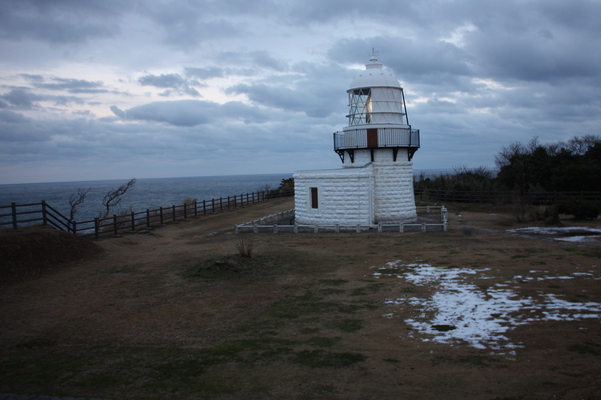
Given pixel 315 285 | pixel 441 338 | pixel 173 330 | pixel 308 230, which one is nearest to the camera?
pixel 441 338

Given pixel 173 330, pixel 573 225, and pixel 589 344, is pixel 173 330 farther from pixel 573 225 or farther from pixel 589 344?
pixel 573 225

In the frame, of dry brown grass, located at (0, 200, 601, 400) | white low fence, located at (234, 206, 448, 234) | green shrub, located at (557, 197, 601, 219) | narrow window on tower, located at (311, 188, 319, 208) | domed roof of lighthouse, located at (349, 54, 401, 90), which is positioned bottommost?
dry brown grass, located at (0, 200, 601, 400)

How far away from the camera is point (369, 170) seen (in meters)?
22.1

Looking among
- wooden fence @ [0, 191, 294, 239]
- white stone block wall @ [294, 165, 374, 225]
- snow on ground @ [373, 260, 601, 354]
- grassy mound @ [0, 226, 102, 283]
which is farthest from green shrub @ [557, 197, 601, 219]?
grassy mound @ [0, 226, 102, 283]

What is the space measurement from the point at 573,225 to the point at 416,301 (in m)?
14.3

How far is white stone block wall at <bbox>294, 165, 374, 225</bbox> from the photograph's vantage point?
2170 cm

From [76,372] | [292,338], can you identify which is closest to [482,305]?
[292,338]

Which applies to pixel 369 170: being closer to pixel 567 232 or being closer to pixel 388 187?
pixel 388 187

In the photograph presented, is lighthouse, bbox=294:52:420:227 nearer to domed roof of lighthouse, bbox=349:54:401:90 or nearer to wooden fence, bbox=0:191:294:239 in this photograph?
domed roof of lighthouse, bbox=349:54:401:90

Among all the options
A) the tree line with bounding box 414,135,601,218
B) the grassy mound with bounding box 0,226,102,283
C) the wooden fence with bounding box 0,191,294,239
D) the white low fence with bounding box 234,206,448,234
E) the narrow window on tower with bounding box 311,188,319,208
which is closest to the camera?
the grassy mound with bounding box 0,226,102,283

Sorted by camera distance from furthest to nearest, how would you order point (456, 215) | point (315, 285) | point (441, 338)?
1. point (456, 215)
2. point (315, 285)
3. point (441, 338)

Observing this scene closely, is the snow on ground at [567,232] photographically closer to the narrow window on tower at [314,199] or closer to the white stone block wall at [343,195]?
the white stone block wall at [343,195]

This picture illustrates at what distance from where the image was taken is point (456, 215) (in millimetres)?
26391

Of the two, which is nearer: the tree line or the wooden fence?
the wooden fence
